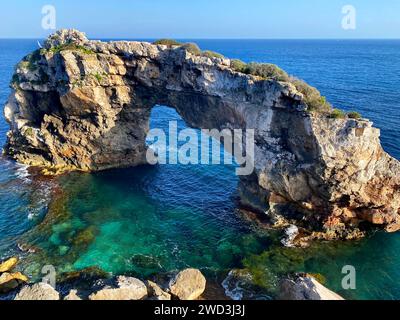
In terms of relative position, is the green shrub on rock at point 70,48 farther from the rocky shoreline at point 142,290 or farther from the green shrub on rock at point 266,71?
the rocky shoreline at point 142,290

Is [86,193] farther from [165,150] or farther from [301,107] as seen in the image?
[301,107]

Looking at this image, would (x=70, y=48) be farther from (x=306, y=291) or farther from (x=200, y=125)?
(x=306, y=291)

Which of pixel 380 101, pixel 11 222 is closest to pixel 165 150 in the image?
pixel 11 222

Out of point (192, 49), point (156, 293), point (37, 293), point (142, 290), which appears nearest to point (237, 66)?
point (192, 49)

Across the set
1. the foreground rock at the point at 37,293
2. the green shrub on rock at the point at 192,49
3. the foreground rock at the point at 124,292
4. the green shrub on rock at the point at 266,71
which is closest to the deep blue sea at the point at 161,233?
the foreground rock at the point at 124,292

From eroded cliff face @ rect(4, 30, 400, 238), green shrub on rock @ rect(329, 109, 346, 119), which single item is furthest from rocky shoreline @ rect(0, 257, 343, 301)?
green shrub on rock @ rect(329, 109, 346, 119)

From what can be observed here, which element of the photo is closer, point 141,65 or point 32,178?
point 141,65
